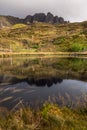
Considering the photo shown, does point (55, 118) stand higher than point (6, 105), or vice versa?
point (55, 118)

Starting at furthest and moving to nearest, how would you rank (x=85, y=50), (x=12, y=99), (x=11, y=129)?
(x=85, y=50) < (x=12, y=99) < (x=11, y=129)

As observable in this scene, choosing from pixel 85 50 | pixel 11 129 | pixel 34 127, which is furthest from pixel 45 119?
pixel 85 50

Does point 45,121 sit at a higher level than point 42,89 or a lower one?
higher

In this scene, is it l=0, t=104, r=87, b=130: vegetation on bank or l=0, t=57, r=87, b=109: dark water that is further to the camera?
l=0, t=57, r=87, b=109: dark water

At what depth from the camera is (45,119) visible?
15.8 meters

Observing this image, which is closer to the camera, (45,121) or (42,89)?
(45,121)

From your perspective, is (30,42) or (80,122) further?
(30,42)

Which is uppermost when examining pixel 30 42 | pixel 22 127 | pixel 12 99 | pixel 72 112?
pixel 22 127

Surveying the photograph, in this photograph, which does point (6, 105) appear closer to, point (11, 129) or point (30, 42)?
point (11, 129)

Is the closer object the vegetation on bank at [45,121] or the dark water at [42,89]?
the vegetation on bank at [45,121]

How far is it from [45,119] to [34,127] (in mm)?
1818

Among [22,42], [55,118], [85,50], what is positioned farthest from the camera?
[22,42]

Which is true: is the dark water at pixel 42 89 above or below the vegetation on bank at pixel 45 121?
below

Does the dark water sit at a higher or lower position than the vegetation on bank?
lower
